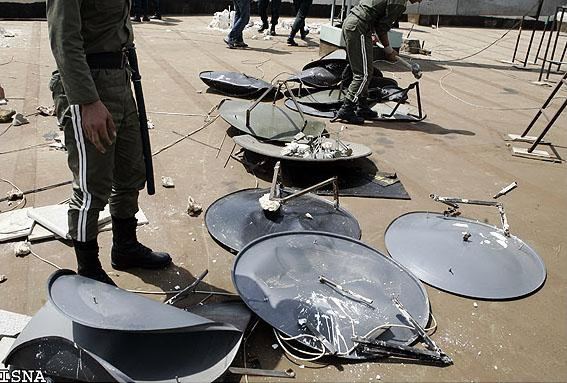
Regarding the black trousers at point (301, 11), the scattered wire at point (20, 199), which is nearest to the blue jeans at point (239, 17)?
the black trousers at point (301, 11)

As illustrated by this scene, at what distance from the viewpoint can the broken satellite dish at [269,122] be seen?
438cm

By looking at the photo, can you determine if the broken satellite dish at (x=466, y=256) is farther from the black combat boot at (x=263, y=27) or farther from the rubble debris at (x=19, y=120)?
the black combat boot at (x=263, y=27)

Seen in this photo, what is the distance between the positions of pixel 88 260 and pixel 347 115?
3.94 meters

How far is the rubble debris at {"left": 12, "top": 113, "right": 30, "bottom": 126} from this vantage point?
4832 mm

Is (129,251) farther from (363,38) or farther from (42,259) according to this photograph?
(363,38)

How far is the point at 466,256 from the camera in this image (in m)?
2.99

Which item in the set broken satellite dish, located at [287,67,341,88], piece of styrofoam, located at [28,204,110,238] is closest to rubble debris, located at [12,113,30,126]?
piece of styrofoam, located at [28,204,110,238]

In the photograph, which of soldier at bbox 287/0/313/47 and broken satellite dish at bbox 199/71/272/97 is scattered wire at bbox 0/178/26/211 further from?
soldier at bbox 287/0/313/47

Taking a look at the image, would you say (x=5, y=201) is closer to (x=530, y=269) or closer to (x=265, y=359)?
(x=265, y=359)

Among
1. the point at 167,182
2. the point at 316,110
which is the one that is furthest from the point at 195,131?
the point at 316,110

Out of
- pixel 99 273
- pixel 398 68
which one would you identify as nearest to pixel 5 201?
pixel 99 273

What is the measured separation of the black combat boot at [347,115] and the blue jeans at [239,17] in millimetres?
4450

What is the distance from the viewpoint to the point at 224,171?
411cm

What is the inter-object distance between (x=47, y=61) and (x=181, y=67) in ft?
7.18
